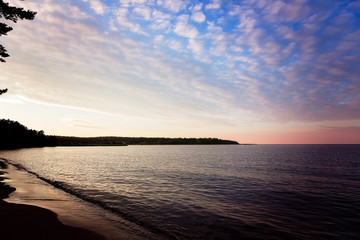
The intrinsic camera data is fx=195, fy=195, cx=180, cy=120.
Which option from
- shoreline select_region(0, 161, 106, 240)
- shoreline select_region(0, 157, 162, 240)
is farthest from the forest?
shoreline select_region(0, 161, 106, 240)

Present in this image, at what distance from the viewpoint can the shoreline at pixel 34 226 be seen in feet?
33.7

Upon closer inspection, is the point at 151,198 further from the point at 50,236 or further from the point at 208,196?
the point at 50,236

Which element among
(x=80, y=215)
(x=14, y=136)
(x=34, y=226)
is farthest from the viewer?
(x=14, y=136)

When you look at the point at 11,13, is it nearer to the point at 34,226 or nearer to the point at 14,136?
the point at 34,226

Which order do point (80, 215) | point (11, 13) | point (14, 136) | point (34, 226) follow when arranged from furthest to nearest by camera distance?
1. point (14, 136)
2. point (11, 13)
3. point (80, 215)
4. point (34, 226)

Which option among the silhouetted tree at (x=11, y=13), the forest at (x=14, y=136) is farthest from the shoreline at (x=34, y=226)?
the forest at (x=14, y=136)

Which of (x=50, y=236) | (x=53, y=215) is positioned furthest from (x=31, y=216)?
(x=50, y=236)

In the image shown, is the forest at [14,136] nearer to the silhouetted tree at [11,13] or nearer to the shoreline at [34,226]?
the silhouetted tree at [11,13]

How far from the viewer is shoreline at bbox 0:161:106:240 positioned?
33.7ft

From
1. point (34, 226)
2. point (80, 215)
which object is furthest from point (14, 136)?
point (34, 226)

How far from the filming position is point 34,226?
11.4 m

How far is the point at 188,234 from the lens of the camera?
12.5 metres

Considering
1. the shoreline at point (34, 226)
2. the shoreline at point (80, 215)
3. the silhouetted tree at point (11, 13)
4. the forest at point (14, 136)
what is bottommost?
the shoreline at point (80, 215)

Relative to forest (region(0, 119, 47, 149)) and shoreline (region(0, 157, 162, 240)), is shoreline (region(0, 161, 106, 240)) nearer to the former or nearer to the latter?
shoreline (region(0, 157, 162, 240))
